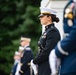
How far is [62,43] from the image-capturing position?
7668mm

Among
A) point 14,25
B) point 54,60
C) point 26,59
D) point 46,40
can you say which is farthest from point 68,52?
point 14,25

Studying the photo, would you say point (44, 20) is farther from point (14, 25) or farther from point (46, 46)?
point (14, 25)

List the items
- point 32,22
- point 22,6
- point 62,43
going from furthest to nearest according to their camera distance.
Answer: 1. point 22,6
2. point 32,22
3. point 62,43

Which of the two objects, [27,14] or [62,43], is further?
[27,14]

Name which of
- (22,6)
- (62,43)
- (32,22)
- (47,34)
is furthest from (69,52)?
(22,6)

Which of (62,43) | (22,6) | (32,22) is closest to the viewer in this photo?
(62,43)

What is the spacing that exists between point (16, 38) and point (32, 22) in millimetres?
1831

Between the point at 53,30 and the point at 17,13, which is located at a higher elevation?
the point at 53,30

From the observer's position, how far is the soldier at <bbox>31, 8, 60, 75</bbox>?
9.89 metres

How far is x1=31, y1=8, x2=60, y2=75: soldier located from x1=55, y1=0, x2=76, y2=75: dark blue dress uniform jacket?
1.97m

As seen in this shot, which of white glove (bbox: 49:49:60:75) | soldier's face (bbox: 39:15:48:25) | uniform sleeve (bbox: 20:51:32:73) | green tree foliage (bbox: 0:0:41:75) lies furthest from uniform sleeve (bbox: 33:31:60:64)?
green tree foliage (bbox: 0:0:41:75)

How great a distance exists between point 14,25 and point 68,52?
89.2 feet

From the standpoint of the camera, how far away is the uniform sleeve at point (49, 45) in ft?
32.3

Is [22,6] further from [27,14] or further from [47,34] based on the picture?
[47,34]
